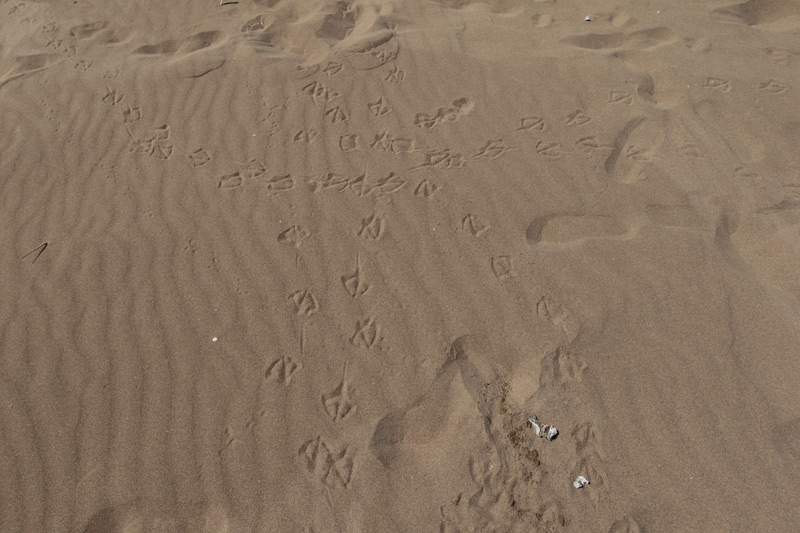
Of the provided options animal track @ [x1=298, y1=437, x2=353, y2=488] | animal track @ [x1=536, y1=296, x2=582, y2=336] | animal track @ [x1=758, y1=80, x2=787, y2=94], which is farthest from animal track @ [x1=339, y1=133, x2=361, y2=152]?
animal track @ [x1=758, y1=80, x2=787, y2=94]

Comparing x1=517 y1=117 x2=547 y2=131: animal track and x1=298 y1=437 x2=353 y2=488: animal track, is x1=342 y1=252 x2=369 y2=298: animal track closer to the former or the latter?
x1=298 y1=437 x2=353 y2=488: animal track

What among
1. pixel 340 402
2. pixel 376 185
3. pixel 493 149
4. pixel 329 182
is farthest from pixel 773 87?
pixel 340 402

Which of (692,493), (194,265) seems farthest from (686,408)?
(194,265)

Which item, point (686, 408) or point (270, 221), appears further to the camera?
point (270, 221)

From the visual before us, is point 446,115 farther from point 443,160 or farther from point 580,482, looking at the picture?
point 580,482

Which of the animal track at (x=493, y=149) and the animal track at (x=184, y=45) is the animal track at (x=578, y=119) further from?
the animal track at (x=184, y=45)

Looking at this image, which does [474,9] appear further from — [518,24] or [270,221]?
[270,221]

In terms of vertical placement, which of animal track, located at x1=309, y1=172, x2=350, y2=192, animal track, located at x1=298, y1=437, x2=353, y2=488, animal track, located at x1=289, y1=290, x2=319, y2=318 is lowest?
animal track, located at x1=298, y1=437, x2=353, y2=488

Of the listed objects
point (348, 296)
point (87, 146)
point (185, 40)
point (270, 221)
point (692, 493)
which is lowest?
point (692, 493)
